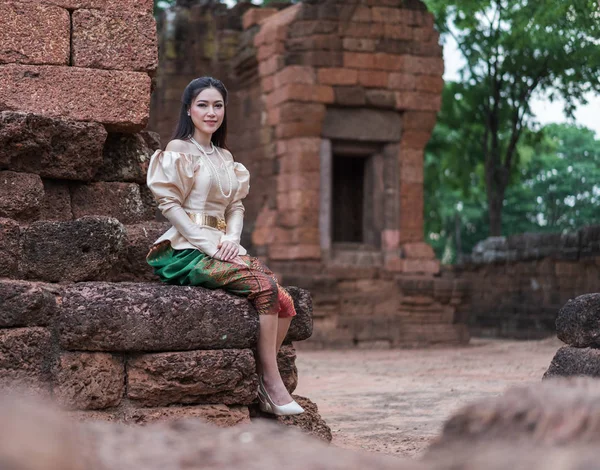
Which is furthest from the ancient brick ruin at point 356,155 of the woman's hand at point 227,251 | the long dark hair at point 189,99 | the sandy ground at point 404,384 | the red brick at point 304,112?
the woman's hand at point 227,251

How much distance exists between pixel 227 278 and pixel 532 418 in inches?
118

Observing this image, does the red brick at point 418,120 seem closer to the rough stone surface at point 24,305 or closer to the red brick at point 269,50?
the red brick at point 269,50

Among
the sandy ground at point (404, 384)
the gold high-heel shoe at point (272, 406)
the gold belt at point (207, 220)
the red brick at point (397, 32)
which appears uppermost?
the red brick at point (397, 32)

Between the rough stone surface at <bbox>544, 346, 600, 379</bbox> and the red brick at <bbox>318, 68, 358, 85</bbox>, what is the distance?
9.88 meters

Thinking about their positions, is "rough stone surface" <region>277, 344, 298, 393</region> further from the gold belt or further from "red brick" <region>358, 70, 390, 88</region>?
"red brick" <region>358, 70, 390, 88</region>

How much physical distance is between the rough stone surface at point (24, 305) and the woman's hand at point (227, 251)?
35.7 inches

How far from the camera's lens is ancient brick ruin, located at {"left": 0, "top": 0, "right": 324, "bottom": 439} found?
4.50 m

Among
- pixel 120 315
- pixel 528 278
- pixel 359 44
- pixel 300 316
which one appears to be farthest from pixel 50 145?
pixel 528 278

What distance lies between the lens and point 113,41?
567cm

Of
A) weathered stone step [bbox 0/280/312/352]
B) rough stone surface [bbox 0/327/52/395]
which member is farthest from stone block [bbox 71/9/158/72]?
rough stone surface [bbox 0/327/52/395]

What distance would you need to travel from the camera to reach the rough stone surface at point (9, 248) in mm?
4824

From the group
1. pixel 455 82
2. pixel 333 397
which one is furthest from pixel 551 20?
pixel 333 397

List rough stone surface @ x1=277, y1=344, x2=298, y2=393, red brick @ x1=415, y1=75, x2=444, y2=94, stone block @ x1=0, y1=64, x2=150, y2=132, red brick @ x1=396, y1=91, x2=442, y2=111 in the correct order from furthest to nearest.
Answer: red brick @ x1=415, y1=75, x2=444, y2=94, red brick @ x1=396, y1=91, x2=442, y2=111, stone block @ x1=0, y1=64, x2=150, y2=132, rough stone surface @ x1=277, y1=344, x2=298, y2=393

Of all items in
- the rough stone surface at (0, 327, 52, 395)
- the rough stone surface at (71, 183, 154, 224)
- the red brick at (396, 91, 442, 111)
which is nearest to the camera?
the rough stone surface at (0, 327, 52, 395)
